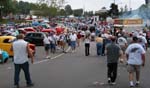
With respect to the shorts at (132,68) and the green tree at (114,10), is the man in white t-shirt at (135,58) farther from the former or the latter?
the green tree at (114,10)

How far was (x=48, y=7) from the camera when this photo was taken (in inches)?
5177

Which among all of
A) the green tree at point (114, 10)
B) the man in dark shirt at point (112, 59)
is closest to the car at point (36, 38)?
the man in dark shirt at point (112, 59)

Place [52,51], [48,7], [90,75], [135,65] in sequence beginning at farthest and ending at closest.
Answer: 1. [48,7]
2. [52,51]
3. [90,75]
4. [135,65]

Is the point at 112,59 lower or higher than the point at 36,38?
higher

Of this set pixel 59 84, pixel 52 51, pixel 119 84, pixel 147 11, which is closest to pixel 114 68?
pixel 119 84

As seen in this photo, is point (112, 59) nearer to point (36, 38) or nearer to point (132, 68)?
point (132, 68)

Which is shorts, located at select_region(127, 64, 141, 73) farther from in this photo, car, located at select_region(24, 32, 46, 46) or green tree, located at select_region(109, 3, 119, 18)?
green tree, located at select_region(109, 3, 119, 18)

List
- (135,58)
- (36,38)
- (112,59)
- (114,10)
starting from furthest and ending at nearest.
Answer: (114,10) → (36,38) → (112,59) → (135,58)

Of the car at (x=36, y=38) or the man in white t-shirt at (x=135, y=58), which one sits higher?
the man in white t-shirt at (x=135, y=58)

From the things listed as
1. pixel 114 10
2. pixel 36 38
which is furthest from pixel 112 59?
pixel 114 10

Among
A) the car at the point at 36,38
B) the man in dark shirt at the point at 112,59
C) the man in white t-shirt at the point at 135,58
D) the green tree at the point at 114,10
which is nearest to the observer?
the man in white t-shirt at the point at 135,58

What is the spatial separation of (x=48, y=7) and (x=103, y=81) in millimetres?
114641

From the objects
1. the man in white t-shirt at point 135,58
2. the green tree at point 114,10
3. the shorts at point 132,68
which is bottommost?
the green tree at point 114,10

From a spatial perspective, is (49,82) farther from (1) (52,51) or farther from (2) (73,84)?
(1) (52,51)
